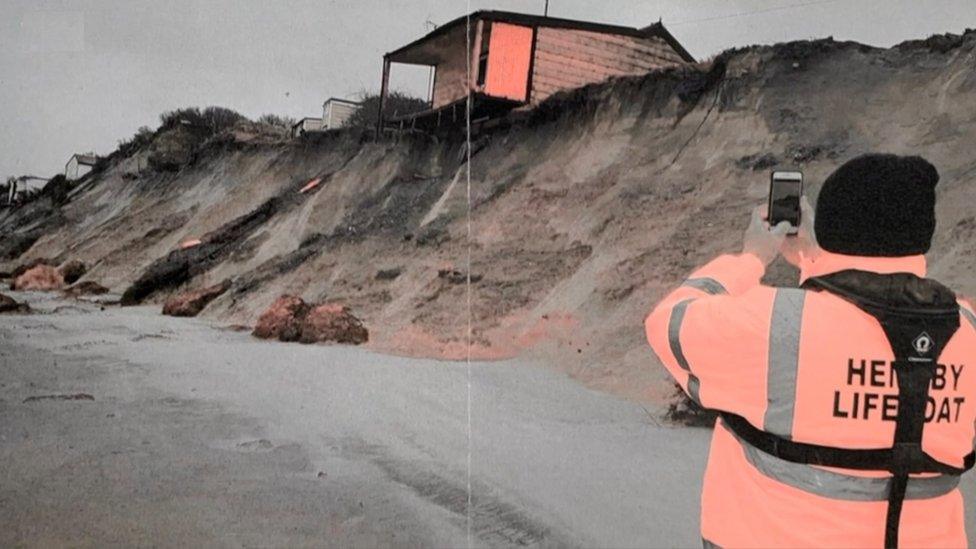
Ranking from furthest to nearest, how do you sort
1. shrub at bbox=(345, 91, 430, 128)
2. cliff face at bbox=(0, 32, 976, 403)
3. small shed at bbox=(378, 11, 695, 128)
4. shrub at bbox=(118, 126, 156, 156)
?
shrub at bbox=(118, 126, 156, 156) → shrub at bbox=(345, 91, 430, 128) → small shed at bbox=(378, 11, 695, 128) → cliff face at bbox=(0, 32, 976, 403)

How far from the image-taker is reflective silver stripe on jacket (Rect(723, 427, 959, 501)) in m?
1.34

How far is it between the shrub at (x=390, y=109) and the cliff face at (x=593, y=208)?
2.56 ft

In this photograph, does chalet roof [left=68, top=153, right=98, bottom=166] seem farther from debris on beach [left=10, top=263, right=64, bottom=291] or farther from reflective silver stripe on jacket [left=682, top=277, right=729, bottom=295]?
reflective silver stripe on jacket [left=682, top=277, right=729, bottom=295]

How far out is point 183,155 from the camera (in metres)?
24.6

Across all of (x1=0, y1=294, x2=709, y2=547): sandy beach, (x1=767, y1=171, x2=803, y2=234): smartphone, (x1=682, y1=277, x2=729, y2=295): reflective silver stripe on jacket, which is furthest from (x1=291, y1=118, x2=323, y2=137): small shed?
(x1=682, y1=277, x2=729, y2=295): reflective silver stripe on jacket

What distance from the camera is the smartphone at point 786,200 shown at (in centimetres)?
167

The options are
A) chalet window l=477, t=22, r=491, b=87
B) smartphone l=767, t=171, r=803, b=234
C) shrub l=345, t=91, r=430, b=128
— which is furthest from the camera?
shrub l=345, t=91, r=430, b=128

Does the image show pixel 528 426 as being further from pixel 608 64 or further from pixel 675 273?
pixel 608 64

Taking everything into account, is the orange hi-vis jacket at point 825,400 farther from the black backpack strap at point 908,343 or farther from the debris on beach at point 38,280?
the debris on beach at point 38,280

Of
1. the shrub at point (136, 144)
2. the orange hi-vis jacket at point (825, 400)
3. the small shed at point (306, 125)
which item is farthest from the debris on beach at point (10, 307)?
the shrub at point (136, 144)

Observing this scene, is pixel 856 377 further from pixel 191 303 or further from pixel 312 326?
pixel 191 303

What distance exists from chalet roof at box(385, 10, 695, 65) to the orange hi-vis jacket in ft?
8.20

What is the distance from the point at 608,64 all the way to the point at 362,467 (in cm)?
1157

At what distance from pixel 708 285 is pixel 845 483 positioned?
0.47m
